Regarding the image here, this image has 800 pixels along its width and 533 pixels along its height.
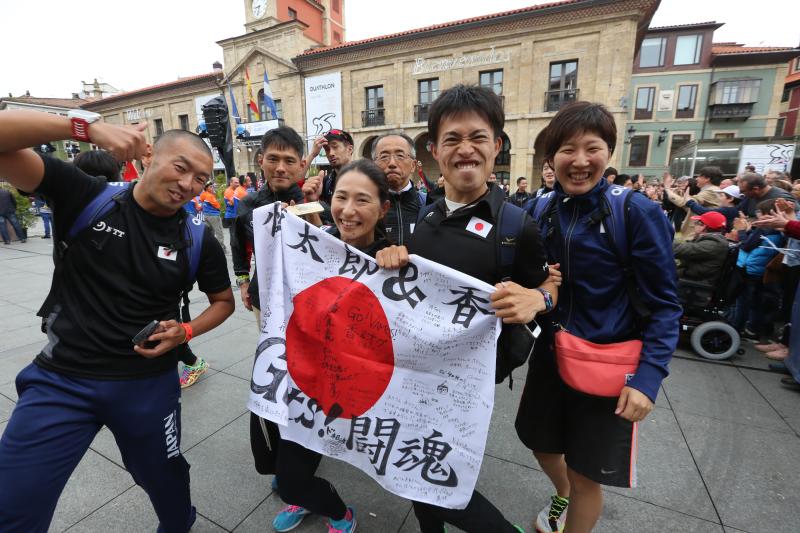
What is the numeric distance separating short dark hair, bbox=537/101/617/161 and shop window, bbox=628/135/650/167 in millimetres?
29113

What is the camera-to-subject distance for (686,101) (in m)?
25.0

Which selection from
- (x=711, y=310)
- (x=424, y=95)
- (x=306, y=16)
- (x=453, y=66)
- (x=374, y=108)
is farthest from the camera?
(x=306, y=16)

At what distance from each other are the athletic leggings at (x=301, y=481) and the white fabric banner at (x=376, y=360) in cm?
8

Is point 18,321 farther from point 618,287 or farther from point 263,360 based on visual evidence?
point 618,287

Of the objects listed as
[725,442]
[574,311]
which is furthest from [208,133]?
[725,442]

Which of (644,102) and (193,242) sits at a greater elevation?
(644,102)

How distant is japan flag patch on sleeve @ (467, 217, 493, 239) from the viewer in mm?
1453

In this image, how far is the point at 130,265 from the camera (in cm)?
158

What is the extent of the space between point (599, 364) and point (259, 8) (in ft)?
98.8

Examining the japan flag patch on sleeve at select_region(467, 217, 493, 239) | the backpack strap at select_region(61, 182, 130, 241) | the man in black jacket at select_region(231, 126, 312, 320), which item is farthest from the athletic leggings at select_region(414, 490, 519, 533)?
the backpack strap at select_region(61, 182, 130, 241)

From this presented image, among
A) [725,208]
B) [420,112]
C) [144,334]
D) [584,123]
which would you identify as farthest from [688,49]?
[144,334]

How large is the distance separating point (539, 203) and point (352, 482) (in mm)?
2018

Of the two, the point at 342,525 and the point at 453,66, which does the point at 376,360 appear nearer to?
the point at 342,525

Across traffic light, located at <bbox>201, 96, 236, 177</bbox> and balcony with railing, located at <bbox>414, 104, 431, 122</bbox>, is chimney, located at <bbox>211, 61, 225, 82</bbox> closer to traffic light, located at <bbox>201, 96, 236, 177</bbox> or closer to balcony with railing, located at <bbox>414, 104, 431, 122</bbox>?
balcony with railing, located at <bbox>414, 104, 431, 122</bbox>
